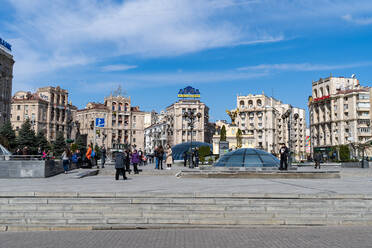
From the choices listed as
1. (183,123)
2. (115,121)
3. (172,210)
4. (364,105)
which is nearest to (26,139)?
(172,210)

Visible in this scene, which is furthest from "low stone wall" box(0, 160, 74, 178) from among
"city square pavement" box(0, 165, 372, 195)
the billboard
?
the billboard

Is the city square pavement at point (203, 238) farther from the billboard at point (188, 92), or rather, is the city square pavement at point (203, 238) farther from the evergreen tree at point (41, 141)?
the billboard at point (188, 92)

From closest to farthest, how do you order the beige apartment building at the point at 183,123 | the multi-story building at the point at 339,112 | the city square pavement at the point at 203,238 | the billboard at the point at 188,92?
the city square pavement at the point at 203,238, the multi-story building at the point at 339,112, the billboard at the point at 188,92, the beige apartment building at the point at 183,123

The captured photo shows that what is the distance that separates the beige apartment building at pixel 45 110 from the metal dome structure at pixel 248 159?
6362cm

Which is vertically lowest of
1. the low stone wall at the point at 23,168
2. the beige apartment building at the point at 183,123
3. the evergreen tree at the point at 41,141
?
the low stone wall at the point at 23,168

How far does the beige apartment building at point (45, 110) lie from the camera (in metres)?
84.8

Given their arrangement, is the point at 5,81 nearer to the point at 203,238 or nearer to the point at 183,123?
the point at 183,123

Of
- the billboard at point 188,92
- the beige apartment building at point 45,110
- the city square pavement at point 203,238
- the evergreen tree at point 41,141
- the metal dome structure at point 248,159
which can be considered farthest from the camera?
the billboard at point 188,92

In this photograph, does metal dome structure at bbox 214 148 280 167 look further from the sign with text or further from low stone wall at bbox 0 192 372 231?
the sign with text

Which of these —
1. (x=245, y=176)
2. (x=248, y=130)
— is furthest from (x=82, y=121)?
(x=245, y=176)

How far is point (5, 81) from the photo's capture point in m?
62.5

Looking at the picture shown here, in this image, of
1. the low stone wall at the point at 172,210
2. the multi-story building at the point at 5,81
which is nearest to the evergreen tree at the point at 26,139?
the multi-story building at the point at 5,81

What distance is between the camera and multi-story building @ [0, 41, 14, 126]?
61125 millimetres

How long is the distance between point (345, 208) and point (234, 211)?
2770mm
